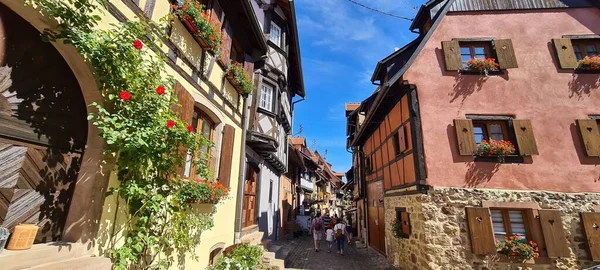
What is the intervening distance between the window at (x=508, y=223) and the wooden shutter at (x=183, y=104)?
7.99 m

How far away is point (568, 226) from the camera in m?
6.86

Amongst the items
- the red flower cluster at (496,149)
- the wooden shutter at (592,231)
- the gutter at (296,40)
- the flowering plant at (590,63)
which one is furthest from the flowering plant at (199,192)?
the flowering plant at (590,63)

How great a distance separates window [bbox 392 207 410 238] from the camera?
8.19 m

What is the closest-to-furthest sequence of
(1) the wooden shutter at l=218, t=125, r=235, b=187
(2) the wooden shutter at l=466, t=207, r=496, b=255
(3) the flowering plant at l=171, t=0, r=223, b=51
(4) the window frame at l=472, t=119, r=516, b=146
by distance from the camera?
(3) the flowering plant at l=171, t=0, r=223, b=51 → (1) the wooden shutter at l=218, t=125, r=235, b=187 → (2) the wooden shutter at l=466, t=207, r=496, b=255 → (4) the window frame at l=472, t=119, r=516, b=146

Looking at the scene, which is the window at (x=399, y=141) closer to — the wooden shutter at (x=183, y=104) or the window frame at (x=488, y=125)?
the window frame at (x=488, y=125)

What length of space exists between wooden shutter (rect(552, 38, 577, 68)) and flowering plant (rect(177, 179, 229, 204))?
1049 cm

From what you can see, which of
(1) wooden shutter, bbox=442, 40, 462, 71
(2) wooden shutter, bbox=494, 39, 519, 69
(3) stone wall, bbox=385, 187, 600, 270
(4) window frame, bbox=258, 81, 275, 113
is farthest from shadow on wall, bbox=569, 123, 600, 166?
(4) window frame, bbox=258, 81, 275, 113

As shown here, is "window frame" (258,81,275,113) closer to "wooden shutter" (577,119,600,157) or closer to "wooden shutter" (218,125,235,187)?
"wooden shutter" (218,125,235,187)

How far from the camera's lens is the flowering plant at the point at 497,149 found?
23.7 ft

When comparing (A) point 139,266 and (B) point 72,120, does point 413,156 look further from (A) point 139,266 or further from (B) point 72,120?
(B) point 72,120

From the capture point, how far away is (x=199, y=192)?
13.6 feet

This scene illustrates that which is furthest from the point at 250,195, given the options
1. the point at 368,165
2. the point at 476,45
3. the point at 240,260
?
the point at 476,45

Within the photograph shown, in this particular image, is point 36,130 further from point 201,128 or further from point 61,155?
point 201,128

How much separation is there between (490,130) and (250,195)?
305 inches
